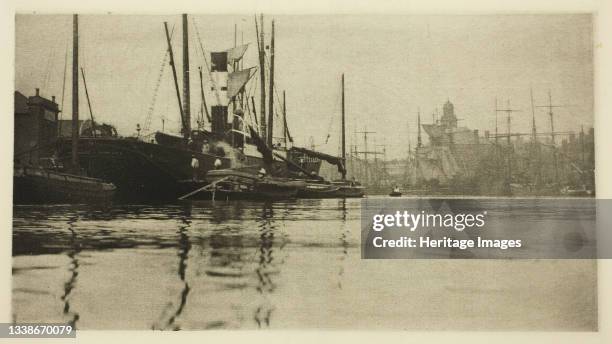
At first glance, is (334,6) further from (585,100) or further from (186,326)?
(186,326)

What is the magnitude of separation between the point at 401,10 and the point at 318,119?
74 cm

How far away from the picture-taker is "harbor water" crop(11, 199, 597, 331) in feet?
11.5

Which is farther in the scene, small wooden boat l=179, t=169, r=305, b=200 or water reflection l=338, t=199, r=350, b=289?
small wooden boat l=179, t=169, r=305, b=200

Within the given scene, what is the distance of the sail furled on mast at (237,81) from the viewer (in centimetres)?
376

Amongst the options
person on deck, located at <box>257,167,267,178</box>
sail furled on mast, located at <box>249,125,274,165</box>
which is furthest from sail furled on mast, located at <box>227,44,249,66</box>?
person on deck, located at <box>257,167,267,178</box>

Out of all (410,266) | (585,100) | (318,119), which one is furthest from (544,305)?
(318,119)

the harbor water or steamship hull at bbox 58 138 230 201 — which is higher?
steamship hull at bbox 58 138 230 201

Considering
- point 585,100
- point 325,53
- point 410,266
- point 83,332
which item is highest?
point 325,53

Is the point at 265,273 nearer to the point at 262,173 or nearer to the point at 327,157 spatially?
the point at 262,173

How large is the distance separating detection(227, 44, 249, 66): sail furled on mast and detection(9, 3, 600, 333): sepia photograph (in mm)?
13

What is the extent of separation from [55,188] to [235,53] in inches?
49.2

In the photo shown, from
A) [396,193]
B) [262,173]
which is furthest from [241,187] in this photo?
[396,193]

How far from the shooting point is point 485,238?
11.7ft

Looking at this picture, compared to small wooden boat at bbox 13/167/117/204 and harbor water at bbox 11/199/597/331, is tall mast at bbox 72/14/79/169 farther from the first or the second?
harbor water at bbox 11/199/597/331
